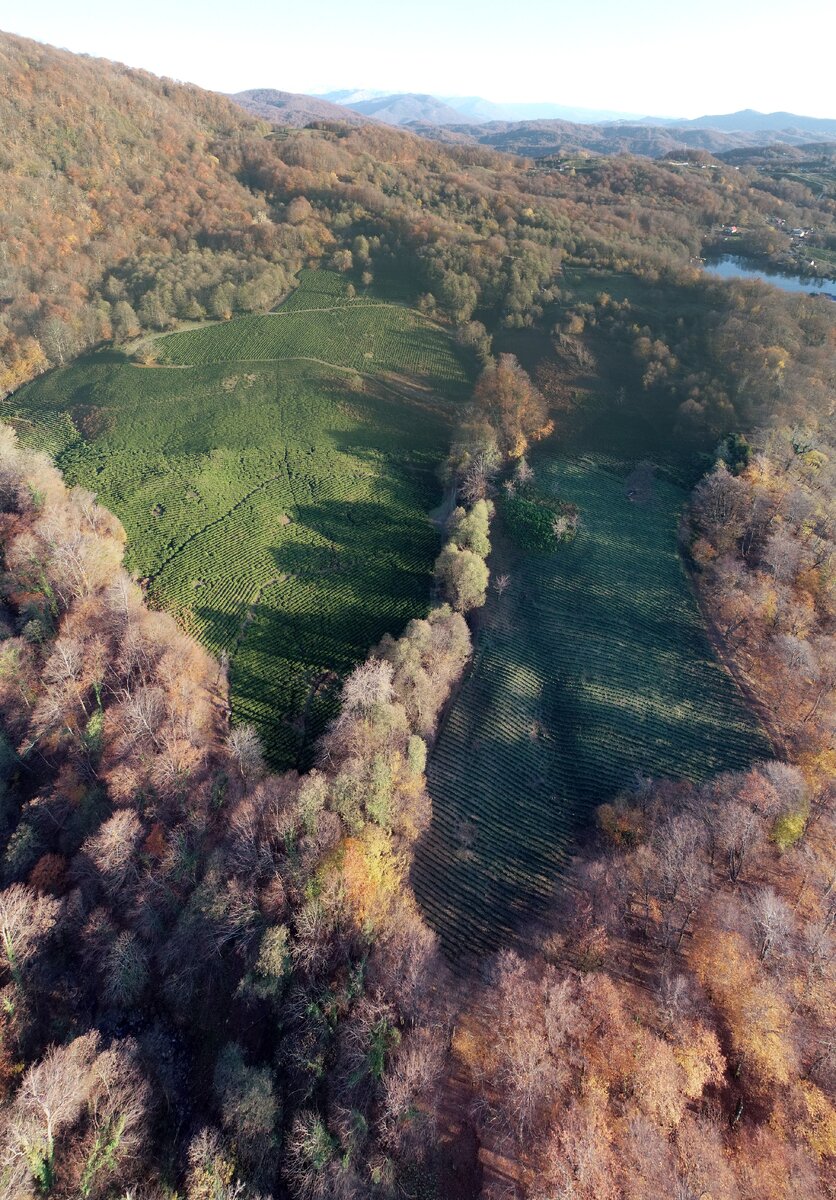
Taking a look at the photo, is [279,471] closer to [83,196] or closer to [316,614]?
[316,614]

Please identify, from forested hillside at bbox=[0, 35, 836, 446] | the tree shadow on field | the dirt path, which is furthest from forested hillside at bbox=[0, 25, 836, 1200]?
forested hillside at bbox=[0, 35, 836, 446]

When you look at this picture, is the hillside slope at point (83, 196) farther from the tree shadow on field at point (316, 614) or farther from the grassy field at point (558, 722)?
the grassy field at point (558, 722)

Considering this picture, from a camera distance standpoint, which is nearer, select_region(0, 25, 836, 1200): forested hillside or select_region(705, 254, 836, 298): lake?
select_region(0, 25, 836, 1200): forested hillside

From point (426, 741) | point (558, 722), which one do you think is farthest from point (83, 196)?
point (558, 722)

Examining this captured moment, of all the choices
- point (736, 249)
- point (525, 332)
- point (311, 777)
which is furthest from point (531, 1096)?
point (736, 249)

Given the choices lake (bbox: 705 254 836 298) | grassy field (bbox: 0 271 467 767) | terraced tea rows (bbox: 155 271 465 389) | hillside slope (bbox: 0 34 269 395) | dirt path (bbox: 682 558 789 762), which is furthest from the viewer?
lake (bbox: 705 254 836 298)

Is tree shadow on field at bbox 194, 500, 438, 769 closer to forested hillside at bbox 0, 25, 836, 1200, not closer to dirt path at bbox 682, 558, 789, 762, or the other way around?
forested hillside at bbox 0, 25, 836, 1200
